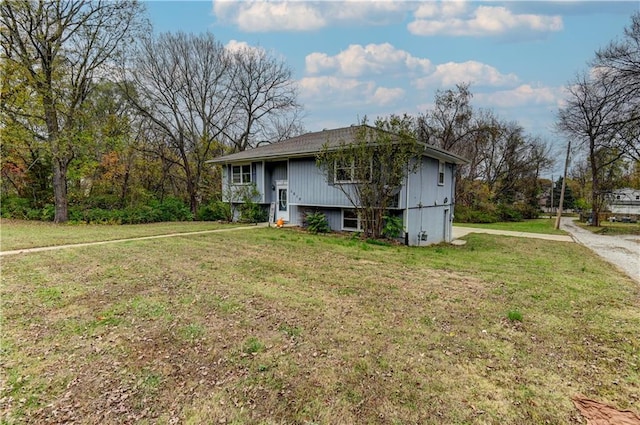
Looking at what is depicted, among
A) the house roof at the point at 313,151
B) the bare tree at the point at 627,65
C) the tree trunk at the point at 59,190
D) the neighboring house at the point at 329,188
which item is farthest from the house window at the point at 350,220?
the bare tree at the point at 627,65

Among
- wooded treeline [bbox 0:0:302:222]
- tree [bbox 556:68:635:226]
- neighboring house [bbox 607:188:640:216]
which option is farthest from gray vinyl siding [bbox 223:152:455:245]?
neighboring house [bbox 607:188:640:216]

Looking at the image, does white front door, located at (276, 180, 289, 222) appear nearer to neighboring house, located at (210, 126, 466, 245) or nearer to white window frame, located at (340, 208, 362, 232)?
neighboring house, located at (210, 126, 466, 245)

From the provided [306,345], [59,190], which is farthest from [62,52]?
[306,345]

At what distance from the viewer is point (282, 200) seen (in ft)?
52.9

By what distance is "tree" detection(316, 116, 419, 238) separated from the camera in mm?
10539

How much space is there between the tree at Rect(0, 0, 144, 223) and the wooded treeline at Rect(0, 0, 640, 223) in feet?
0.16

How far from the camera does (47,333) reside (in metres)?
3.80

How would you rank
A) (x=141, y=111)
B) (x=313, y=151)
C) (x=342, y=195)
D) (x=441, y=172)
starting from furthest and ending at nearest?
(x=141, y=111)
(x=441, y=172)
(x=313, y=151)
(x=342, y=195)

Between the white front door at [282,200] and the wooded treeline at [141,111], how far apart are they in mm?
4149

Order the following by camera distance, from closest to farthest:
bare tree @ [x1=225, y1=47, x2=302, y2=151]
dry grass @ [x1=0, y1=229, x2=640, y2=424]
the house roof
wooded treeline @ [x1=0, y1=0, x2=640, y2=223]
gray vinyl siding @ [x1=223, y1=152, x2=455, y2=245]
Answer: dry grass @ [x1=0, y1=229, x2=640, y2=424] → gray vinyl siding @ [x1=223, y1=152, x2=455, y2=245] → the house roof → wooded treeline @ [x1=0, y1=0, x2=640, y2=223] → bare tree @ [x1=225, y1=47, x2=302, y2=151]

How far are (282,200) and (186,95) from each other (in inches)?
421

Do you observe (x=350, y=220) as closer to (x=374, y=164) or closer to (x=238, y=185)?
(x=374, y=164)

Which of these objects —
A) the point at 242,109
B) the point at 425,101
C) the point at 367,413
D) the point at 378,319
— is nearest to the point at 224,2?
the point at 242,109

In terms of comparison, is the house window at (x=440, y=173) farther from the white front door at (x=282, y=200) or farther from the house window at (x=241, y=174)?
the house window at (x=241, y=174)
